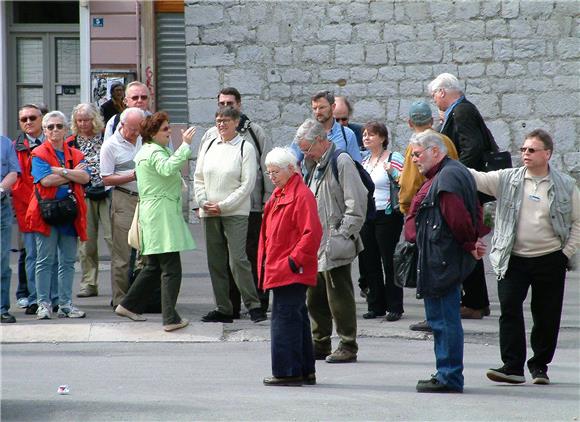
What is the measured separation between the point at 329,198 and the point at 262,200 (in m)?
2.05

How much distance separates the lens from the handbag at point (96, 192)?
12367mm

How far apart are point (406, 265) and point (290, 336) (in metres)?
1.04

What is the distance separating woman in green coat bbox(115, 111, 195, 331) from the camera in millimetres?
10758

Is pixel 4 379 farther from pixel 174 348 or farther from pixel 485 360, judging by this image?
pixel 485 360

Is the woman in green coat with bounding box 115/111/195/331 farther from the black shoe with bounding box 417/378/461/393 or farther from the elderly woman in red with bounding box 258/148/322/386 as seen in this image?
the black shoe with bounding box 417/378/461/393

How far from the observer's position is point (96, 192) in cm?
1240

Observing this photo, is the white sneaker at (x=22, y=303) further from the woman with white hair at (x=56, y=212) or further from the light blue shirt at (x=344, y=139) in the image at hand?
the light blue shirt at (x=344, y=139)

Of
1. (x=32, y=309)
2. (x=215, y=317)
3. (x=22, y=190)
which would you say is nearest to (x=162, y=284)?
(x=215, y=317)

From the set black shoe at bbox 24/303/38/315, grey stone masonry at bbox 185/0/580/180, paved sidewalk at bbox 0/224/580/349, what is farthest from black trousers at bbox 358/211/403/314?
grey stone masonry at bbox 185/0/580/180

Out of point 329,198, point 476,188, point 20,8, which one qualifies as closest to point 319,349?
point 329,198

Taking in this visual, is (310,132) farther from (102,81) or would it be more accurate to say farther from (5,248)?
(102,81)

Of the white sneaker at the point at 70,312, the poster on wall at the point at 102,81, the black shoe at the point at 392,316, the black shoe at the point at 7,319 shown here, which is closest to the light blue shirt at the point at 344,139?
the black shoe at the point at 392,316

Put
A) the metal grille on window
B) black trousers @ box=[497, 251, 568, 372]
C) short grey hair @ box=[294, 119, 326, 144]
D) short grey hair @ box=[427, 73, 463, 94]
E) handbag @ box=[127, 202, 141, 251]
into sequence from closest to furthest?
black trousers @ box=[497, 251, 568, 372] → short grey hair @ box=[294, 119, 326, 144] → handbag @ box=[127, 202, 141, 251] → short grey hair @ box=[427, 73, 463, 94] → the metal grille on window

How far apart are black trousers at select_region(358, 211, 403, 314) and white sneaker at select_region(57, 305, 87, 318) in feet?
8.24
